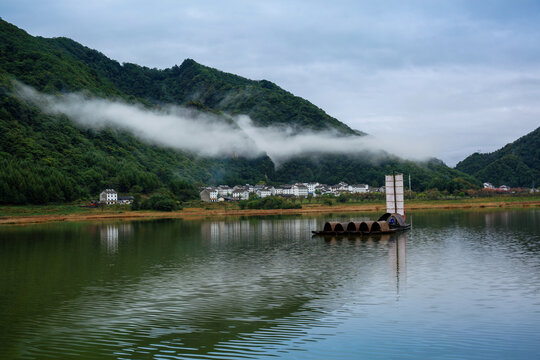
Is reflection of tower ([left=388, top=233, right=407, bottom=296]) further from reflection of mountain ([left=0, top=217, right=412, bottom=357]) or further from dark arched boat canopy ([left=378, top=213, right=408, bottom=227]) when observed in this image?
dark arched boat canopy ([left=378, top=213, right=408, bottom=227])

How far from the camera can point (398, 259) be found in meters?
36.1

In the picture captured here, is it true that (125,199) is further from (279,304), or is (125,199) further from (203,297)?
(279,304)

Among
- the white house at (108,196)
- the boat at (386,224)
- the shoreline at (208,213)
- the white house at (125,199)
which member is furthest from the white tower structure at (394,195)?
the white house at (108,196)

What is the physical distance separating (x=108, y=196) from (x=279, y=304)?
14565 centimetres

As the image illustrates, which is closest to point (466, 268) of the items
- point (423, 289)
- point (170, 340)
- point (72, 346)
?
point (423, 289)

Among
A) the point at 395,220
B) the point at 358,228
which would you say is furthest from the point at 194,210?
the point at 358,228

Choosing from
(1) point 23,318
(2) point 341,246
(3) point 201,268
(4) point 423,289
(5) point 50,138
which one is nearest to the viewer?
(1) point 23,318

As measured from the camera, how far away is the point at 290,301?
22875 mm

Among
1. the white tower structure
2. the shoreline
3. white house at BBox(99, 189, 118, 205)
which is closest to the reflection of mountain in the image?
the white tower structure

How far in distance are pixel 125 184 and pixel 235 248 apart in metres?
139

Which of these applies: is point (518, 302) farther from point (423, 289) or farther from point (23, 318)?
point (23, 318)

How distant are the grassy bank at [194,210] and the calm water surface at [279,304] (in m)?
74.4

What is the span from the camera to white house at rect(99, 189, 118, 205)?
154625 millimetres

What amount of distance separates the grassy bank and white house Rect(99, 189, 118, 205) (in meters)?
21.2
